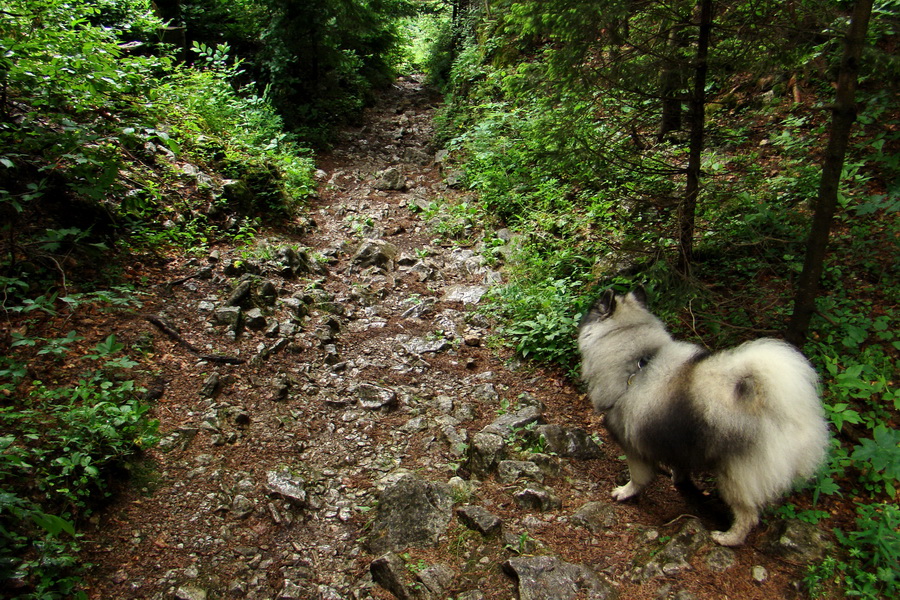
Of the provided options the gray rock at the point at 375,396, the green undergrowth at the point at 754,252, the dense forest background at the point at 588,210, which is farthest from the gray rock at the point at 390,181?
the gray rock at the point at 375,396

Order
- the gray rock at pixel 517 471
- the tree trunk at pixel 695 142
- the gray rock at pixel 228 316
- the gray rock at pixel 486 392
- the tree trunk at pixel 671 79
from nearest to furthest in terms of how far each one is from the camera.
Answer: the gray rock at pixel 517 471, the tree trunk at pixel 695 142, the tree trunk at pixel 671 79, the gray rock at pixel 486 392, the gray rock at pixel 228 316

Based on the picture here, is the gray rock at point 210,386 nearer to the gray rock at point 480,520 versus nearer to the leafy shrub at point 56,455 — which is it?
the leafy shrub at point 56,455

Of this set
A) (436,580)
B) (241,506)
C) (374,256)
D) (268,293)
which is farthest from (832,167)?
(374,256)

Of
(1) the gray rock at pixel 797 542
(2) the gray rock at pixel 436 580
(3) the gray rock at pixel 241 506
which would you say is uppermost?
(1) the gray rock at pixel 797 542

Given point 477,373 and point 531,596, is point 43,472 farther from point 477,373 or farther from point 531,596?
point 477,373

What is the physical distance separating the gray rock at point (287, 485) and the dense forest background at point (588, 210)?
98cm

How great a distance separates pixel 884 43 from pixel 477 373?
6.26 meters

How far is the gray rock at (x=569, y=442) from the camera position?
4.14 meters

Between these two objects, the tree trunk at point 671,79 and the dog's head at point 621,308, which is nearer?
the dog's head at point 621,308

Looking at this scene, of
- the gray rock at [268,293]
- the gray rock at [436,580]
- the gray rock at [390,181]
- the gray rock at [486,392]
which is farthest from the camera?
the gray rock at [390,181]

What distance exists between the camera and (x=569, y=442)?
4207mm

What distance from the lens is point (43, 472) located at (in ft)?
9.61

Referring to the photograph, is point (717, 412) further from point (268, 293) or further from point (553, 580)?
point (268, 293)

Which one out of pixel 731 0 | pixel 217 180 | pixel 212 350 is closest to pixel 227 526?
pixel 212 350
